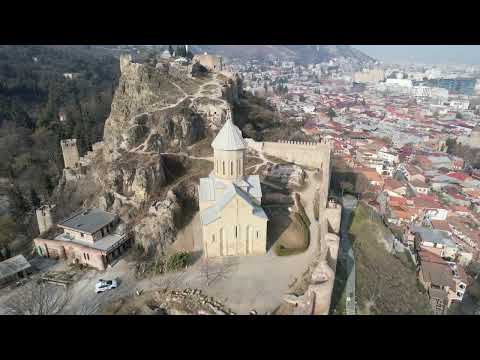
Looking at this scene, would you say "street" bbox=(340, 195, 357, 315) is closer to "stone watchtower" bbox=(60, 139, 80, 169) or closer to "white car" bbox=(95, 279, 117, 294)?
"white car" bbox=(95, 279, 117, 294)

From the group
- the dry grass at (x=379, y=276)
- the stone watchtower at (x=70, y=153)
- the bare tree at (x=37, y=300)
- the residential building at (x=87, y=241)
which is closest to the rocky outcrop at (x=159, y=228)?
the residential building at (x=87, y=241)

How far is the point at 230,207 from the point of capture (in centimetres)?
1959

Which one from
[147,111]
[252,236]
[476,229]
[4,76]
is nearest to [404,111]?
[476,229]

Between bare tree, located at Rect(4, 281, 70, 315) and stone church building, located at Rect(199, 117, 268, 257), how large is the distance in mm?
9532

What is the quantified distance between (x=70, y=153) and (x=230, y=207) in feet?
90.0

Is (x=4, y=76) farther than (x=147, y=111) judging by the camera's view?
Yes

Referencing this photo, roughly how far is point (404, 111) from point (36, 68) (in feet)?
362

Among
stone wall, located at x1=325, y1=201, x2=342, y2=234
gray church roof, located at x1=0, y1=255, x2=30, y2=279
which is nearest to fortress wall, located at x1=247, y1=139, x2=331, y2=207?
stone wall, located at x1=325, y1=201, x2=342, y2=234

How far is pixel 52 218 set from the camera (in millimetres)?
28125

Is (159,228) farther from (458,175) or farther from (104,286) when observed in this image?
(458,175)

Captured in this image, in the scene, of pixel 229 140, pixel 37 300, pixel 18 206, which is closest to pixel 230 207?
pixel 229 140

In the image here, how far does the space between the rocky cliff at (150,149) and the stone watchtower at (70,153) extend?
2.72 m

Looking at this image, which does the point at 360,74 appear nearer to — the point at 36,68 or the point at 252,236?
the point at 36,68
